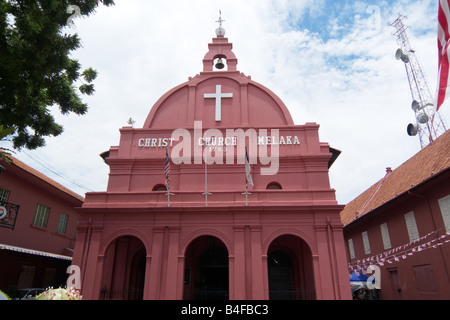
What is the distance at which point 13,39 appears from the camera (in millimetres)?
7422

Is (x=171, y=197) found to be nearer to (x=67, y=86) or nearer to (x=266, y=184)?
(x=266, y=184)

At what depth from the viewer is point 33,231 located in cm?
1530

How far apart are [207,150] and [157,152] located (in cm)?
246

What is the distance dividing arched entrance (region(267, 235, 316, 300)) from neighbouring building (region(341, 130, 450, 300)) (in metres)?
3.69

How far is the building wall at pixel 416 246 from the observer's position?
12852mm

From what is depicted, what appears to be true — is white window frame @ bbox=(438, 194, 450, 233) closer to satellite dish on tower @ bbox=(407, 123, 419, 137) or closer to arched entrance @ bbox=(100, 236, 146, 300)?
satellite dish on tower @ bbox=(407, 123, 419, 137)

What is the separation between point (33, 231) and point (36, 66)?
10.8 metres

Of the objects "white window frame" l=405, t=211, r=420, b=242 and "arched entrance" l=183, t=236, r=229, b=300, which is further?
"white window frame" l=405, t=211, r=420, b=242

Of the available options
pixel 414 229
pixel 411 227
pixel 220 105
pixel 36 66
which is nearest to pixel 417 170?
pixel 411 227

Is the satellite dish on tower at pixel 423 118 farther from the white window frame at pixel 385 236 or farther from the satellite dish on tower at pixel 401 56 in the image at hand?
the white window frame at pixel 385 236

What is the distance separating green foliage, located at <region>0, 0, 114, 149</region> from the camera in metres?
7.28

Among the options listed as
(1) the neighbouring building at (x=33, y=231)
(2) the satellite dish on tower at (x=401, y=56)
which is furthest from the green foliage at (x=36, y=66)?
(2) the satellite dish on tower at (x=401, y=56)

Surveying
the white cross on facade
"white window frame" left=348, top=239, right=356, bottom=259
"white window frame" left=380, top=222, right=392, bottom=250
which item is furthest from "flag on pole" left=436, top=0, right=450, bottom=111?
"white window frame" left=348, top=239, right=356, bottom=259
